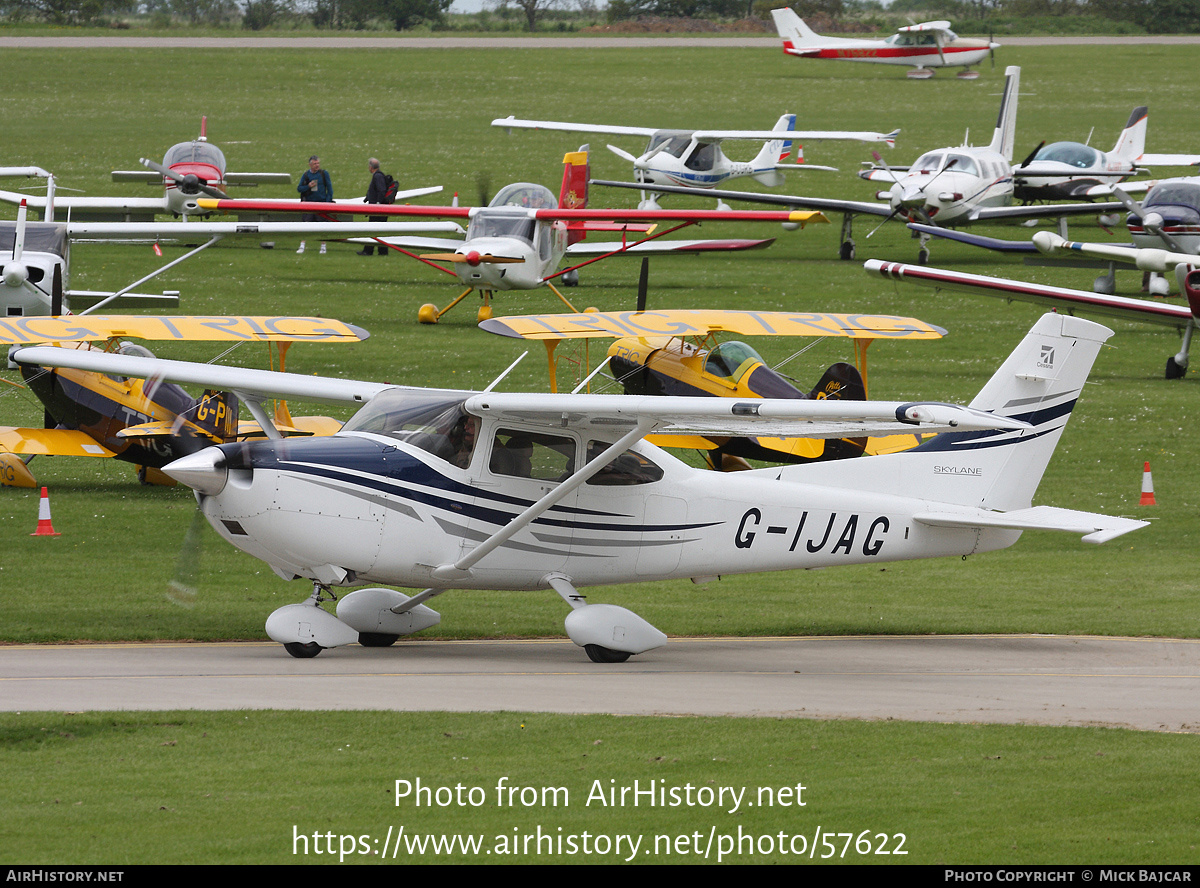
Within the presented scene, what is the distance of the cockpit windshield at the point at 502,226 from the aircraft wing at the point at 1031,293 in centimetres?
1036

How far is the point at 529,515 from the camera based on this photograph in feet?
38.5

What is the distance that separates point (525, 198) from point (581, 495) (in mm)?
20981

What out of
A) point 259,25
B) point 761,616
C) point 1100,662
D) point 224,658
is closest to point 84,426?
point 224,658

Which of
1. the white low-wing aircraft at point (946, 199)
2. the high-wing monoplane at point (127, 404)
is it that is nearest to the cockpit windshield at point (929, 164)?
the white low-wing aircraft at point (946, 199)

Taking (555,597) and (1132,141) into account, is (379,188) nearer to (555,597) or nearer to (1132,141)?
(1132,141)

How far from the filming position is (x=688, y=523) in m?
12.4

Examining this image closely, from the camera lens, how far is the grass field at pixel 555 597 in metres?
8.50

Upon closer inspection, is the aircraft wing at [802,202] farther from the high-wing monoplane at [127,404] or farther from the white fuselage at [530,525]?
the white fuselage at [530,525]

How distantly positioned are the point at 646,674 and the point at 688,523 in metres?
1.31

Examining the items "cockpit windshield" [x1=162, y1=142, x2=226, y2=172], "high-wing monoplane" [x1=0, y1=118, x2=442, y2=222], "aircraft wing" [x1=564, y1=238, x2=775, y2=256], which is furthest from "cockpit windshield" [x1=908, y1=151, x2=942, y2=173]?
"cockpit windshield" [x1=162, y1=142, x2=226, y2=172]

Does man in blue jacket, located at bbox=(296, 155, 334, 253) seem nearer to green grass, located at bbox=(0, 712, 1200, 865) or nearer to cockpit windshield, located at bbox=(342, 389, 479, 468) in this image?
cockpit windshield, located at bbox=(342, 389, 479, 468)

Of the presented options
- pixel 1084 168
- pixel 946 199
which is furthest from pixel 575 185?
pixel 1084 168

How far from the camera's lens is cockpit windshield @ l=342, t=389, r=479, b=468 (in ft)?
38.8

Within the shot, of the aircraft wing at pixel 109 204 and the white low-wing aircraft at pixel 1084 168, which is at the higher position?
the white low-wing aircraft at pixel 1084 168
